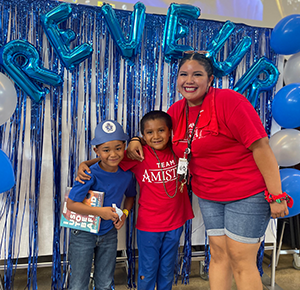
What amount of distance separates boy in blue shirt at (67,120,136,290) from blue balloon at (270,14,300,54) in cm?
128

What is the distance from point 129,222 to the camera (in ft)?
6.39

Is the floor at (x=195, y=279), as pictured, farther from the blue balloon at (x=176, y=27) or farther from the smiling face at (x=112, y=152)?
the blue balloon at (x=176, y=27)

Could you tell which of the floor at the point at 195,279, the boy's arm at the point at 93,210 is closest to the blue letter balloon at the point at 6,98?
the boy's arm at the point at 93,210

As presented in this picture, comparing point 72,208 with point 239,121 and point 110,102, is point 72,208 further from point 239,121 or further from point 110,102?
point 239,121

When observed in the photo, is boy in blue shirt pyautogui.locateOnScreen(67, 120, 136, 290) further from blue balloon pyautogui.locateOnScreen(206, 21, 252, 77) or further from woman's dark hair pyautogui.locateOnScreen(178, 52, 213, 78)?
blue balloon pyautogui.locateOnScreen(206, 21, 252, 77)

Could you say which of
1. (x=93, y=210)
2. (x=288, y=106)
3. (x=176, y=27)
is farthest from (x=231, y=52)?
(x=93, y=210)

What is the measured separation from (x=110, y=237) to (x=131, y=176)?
15.8 inches

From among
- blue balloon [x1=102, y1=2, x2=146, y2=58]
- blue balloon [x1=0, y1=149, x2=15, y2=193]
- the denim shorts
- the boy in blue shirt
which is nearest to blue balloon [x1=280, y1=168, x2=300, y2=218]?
the denim shorts

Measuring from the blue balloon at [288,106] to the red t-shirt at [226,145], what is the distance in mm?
712

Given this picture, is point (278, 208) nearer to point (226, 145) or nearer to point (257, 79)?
point (226, 145)

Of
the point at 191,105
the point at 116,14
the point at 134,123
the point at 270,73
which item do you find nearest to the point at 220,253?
the point at 191,105

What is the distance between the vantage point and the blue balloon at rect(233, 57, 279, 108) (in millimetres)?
1951

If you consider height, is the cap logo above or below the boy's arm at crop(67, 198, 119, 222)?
above

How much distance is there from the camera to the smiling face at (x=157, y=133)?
1.56 m
